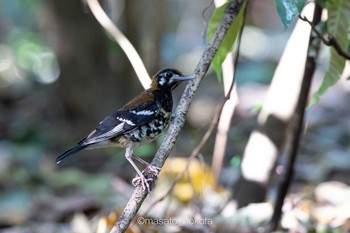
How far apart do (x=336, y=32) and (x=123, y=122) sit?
114cm

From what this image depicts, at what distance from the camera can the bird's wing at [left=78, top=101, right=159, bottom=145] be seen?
132 inches

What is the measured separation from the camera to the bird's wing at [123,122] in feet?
11.0

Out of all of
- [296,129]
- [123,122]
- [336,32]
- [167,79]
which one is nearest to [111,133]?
[123,122]

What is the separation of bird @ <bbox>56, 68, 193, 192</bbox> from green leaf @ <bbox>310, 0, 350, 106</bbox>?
26.5 inches

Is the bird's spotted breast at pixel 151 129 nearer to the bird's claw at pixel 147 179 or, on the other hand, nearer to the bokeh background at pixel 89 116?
the bird's claw at pixel 147 179

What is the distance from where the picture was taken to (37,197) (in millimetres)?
5953

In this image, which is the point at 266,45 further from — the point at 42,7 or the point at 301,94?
the point at 301,94

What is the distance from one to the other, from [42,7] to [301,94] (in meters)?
5.27

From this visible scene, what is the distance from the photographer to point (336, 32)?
300 cm

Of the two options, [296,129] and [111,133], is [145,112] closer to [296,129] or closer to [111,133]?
[111,133]

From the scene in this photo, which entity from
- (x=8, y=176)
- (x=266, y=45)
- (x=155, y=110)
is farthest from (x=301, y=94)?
(x=266, y=45)

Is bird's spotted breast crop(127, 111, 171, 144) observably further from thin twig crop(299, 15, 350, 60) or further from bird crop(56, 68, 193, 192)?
thin twig crop(299, 15, 350, 60)

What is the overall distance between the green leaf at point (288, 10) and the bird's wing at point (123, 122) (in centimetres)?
104

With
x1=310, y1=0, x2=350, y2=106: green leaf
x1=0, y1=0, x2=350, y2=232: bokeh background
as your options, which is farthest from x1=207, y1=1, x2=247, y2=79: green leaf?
x1=0, y1=0, x2=350, y2=232: bokeh background
